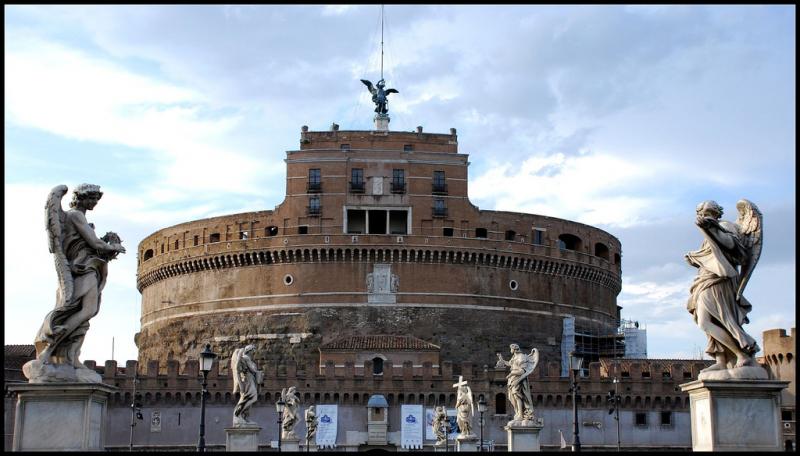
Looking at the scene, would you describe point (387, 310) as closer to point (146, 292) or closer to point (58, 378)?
point (146, 292)

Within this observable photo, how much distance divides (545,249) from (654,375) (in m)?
13.6

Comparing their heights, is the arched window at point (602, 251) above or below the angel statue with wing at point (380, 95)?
below

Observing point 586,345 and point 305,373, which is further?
point 586,345

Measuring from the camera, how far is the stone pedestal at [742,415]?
1088 cm

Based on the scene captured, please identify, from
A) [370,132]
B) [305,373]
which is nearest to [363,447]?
[305,373]

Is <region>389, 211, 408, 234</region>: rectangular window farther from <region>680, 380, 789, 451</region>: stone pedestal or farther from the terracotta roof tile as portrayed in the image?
<region>680, 380, 789, 451</region>: stone pedestal

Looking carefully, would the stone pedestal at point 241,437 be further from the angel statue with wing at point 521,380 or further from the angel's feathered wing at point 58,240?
the angel's feathered wing at point 58,240

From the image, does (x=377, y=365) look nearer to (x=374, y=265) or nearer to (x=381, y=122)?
(x=374, y=265)

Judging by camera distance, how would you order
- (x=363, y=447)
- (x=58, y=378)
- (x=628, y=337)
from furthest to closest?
(x=628, y=337), (x=363, y=447), (x=58, y=378)

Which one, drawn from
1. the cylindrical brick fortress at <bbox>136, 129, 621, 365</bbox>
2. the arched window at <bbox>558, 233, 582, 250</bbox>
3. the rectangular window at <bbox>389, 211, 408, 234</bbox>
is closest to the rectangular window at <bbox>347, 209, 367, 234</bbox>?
the cylindrical brick fortress at <bbox>136, 129, 621, 365</bbox>

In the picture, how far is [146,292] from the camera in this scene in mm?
83188

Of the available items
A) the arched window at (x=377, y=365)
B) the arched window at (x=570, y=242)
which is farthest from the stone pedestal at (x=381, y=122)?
the arched window at (x=377, y=365)

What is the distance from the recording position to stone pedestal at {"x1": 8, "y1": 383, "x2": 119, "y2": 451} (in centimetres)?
1115

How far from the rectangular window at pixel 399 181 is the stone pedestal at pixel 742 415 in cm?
6286
